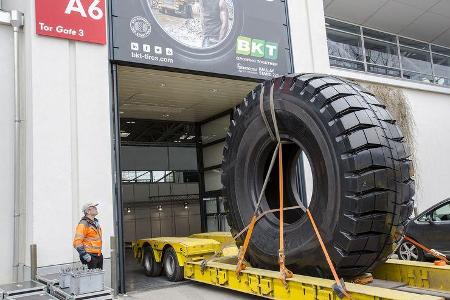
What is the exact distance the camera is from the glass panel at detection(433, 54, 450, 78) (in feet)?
53.2

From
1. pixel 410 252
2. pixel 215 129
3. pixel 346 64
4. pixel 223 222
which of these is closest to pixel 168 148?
pixel 215 129

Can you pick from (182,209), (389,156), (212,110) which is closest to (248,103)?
(389,156)

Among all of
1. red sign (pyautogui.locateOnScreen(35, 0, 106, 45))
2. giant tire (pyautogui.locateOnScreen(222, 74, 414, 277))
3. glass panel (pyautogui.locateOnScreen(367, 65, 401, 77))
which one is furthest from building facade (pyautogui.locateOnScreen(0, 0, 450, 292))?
glass panel (pyautogui.locateOnScreen(367, 65, 401, 77))

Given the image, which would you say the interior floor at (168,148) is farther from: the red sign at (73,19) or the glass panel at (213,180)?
the red sign at (73,19)

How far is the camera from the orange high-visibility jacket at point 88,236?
621 cm

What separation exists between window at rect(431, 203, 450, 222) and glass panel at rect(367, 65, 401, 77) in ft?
20.6

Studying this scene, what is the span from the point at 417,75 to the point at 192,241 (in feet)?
35.8

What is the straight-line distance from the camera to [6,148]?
24.8 ft

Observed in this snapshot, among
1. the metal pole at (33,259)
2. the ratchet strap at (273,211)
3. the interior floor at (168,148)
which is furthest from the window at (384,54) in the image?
the metal pole at (33,259)

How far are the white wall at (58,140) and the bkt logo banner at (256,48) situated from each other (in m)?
3.08

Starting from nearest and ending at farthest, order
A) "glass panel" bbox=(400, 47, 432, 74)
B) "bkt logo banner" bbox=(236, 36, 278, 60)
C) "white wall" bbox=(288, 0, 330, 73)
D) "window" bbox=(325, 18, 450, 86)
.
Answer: "bkt logo banner" bbox=(236, 36, 278, 60)
"white wall" bbox=(288, 0, 330, 73)
"window" bbox=(325, 18, 450, 86)
"glass panel" bbox=(400, 47, 432, 74)

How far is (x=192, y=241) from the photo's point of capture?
831 centimetres

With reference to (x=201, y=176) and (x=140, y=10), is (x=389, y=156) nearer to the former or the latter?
(x=140, y=10)

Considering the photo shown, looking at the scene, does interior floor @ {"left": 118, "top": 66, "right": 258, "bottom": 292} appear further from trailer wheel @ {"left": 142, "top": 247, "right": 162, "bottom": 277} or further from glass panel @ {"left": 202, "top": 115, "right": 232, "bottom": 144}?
trailer wheel @ {"left": 142, "top": 247, "right": 162, "bottom": 277}
